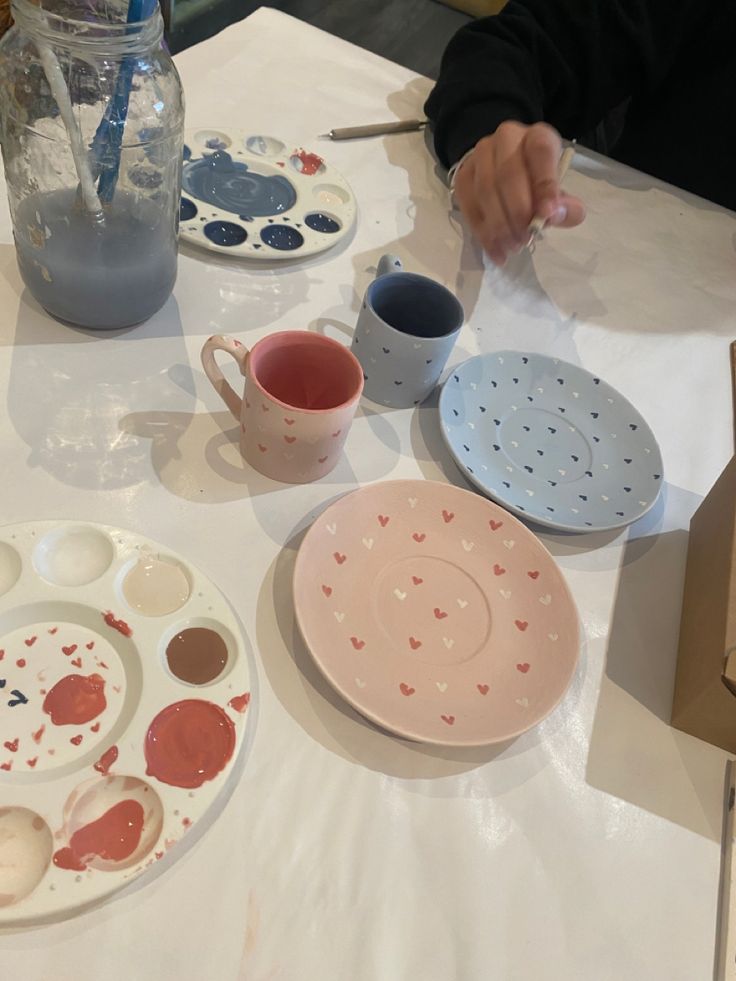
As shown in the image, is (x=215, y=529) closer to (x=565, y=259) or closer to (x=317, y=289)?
(x=317, y=289)

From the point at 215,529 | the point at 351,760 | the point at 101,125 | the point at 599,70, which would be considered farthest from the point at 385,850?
the point at 599,70

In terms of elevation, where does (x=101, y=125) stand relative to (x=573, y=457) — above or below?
above

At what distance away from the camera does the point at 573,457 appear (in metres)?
0.67

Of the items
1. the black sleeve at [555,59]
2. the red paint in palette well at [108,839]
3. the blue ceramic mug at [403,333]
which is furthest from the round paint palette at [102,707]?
the black sleeve at [555,59]

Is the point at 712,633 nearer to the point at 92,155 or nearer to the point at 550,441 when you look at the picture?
the point at 550,441

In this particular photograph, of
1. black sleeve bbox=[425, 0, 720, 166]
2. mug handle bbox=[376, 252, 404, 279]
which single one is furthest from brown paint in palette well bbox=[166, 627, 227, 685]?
black sleeve bbox=[425, 0, 720, 166]

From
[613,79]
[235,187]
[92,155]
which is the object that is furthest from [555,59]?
[92,155]

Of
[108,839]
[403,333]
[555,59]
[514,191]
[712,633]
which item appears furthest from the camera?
[555,59]

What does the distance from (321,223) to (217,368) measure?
291 millimetres

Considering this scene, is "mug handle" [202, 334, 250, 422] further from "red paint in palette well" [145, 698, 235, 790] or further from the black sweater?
the black sweater

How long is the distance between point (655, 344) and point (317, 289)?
1.22ft

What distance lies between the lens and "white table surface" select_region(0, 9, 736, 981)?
0.40 m

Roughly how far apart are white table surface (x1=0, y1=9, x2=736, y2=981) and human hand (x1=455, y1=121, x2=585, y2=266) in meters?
0.07

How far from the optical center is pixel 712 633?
51cm
